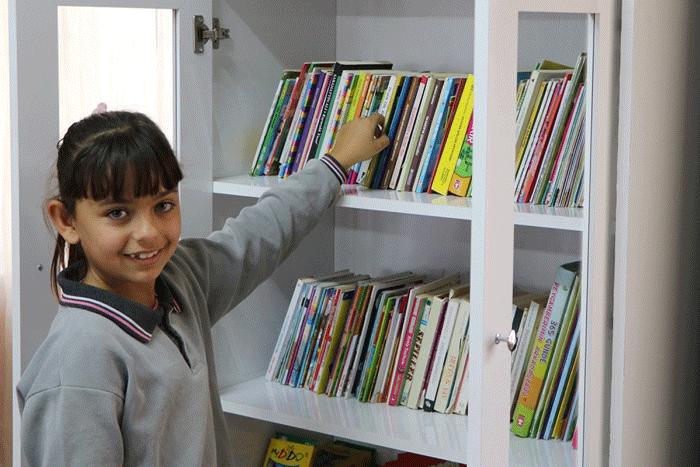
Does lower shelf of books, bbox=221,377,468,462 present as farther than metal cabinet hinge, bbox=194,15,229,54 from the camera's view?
No

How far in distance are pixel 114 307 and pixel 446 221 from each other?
814 millimetres

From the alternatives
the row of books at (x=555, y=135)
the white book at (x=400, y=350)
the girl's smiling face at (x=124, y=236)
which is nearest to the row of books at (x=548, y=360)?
the row of books at (x=555, y=135)

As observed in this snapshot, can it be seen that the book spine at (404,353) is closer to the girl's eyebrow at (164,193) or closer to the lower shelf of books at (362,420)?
the lower shelf of books at (362,420)

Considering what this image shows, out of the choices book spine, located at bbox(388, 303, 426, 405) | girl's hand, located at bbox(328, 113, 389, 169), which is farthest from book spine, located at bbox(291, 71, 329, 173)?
book spine, located at bbox(388, 303, 426, 405)

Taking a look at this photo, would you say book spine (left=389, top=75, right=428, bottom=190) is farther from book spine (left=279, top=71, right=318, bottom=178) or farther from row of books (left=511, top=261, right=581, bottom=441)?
row of books (left=511, top=261, right=581, bottom=441)

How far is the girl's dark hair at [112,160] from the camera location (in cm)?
114

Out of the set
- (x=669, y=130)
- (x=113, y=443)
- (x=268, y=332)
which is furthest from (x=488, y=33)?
(x=268, y=332)

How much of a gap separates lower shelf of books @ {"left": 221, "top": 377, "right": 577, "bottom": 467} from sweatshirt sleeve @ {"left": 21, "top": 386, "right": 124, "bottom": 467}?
0.53 metres

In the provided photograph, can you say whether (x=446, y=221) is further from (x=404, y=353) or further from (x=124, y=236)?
(x=124, y=236)

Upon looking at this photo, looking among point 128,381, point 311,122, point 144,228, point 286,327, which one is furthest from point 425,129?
point 128,381

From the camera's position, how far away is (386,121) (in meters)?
1.61

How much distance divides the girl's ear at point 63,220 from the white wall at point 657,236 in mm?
747

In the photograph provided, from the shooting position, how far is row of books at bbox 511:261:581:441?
4.06ft

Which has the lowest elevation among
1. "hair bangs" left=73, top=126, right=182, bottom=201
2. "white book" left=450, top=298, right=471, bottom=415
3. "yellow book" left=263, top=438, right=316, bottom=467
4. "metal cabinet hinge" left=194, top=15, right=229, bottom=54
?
"yellow book" left=263, top=438, right=316, bottom=467
